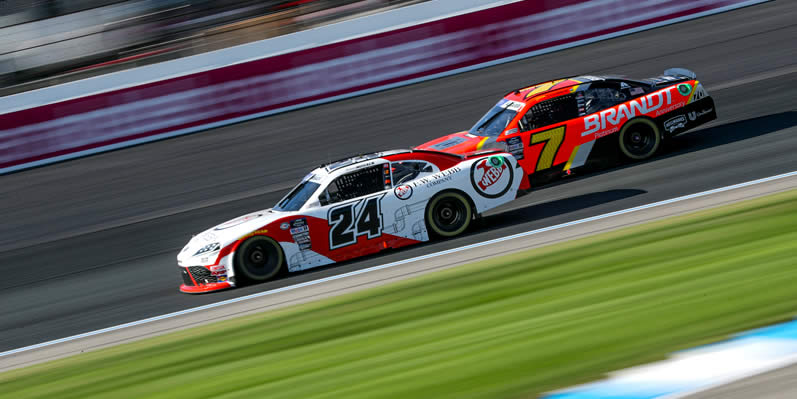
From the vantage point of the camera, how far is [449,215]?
33.1 ft

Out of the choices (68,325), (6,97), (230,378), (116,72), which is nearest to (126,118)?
(116,72)

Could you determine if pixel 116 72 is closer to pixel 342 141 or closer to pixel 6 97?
pixel 6 97

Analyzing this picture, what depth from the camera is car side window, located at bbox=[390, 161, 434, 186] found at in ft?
32.5

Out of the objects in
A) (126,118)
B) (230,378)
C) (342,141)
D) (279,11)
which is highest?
(279,11)

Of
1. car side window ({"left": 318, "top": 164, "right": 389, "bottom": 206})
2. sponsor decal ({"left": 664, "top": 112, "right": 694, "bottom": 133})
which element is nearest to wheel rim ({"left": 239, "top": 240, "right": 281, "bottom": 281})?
car side window ({"left": 318, "top": 164, "right": 389, "bottom": 206})

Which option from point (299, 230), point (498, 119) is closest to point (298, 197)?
point (299, 230)

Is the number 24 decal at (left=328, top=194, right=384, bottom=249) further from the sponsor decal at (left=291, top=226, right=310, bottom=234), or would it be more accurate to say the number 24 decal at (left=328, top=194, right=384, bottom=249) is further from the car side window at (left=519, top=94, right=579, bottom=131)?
the car side window at (left=519, top=94, right=579, bottom=131)

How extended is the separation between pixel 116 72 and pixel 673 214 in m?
13.5

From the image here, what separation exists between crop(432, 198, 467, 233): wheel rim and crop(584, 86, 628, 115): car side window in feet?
8.04

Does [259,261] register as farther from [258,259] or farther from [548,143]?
[548,143]

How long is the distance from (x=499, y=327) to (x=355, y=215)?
3472 mm

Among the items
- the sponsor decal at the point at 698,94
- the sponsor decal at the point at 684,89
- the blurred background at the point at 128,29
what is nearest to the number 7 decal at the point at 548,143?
the sponsor decal at the point at 684,89

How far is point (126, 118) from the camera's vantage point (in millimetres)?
18062

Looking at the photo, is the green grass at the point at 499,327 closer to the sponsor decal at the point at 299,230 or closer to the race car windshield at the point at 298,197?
the sponsor decal at the point at 299,230
